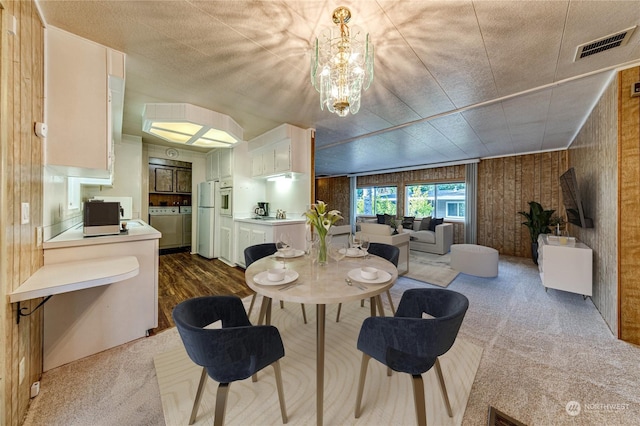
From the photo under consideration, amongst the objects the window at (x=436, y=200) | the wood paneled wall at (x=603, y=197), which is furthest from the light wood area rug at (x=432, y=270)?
the window at (x=436, y=200)

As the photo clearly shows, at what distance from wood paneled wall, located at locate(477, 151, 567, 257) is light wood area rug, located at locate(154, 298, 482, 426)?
16.8 ft

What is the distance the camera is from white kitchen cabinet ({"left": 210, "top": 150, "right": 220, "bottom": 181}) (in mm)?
5117

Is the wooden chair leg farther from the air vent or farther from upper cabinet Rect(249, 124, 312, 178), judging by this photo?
the air vent

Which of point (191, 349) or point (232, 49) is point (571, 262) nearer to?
point (191, 349)

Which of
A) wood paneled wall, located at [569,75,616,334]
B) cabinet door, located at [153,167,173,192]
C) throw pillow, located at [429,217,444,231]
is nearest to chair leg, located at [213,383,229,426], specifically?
wood paneled wall, located at [569,75,616,334]

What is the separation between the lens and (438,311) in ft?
4.64

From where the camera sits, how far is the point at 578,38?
1.79 m

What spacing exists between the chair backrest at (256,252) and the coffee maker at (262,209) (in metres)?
2.42

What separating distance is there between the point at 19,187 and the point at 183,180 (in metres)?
4.78

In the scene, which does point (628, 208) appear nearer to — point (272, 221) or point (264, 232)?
point (272, 221)

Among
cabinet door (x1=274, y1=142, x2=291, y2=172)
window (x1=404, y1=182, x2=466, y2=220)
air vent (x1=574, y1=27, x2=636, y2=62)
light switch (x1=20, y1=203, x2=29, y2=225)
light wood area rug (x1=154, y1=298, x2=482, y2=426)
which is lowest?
light wood area rug (x1=154, y1=298, x2=482, y2=426)

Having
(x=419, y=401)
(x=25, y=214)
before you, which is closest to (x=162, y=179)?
(x=25, y=214)

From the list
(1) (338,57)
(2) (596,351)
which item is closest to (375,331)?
(1) (338,57)

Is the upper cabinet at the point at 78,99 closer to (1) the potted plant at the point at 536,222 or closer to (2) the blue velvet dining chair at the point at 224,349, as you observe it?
(2) the blue velvet dining chair at the point at 224,349
